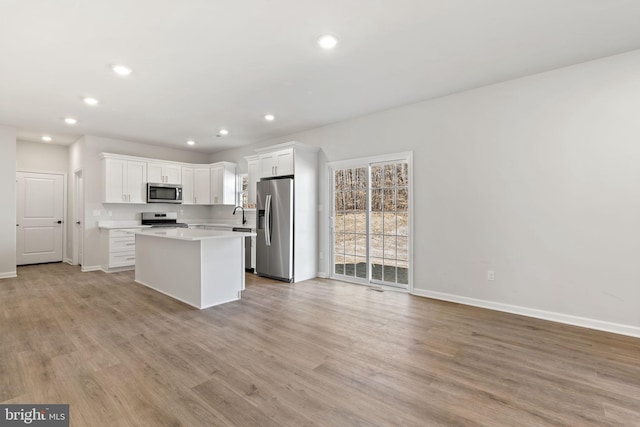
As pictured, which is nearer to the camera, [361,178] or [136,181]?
[361,178]

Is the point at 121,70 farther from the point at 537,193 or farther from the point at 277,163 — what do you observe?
the point at 537,193

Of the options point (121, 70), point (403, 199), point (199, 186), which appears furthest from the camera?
point (199, 186)

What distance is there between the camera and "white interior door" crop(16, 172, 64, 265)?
6535 mm

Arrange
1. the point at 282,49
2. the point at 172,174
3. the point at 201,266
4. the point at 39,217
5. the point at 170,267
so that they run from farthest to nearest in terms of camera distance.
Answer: the point at 172,174 < the point at 39,217 < the point at 170,267 < the point at 201,266 < the point at 282,49

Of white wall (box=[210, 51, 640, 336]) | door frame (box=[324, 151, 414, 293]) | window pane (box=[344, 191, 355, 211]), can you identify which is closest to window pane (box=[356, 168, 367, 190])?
door frame (box=[324, 151, 414, 293])

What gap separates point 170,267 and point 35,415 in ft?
8.31

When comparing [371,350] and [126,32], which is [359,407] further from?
[126,32]

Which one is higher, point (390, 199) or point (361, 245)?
point (390, 199)

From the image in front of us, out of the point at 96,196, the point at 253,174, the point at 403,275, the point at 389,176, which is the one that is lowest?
the point at 403,275

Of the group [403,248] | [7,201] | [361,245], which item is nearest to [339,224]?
[361,245]

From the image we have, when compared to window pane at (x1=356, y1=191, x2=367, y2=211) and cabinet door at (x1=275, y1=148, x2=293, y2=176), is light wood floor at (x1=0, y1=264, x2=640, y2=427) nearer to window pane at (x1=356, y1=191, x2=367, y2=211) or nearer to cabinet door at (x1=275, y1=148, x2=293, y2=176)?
window pane at (x1=356, y1=191, x2=367, y2=211)

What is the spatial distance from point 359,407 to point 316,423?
30 centimetres

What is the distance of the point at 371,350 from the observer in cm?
259

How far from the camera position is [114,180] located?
6074 mm
